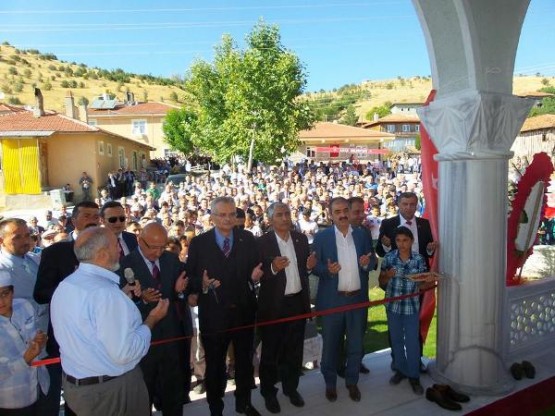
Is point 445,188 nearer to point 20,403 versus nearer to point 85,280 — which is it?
point 85,280

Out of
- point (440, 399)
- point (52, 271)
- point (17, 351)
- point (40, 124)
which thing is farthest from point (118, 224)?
point (40, 124)

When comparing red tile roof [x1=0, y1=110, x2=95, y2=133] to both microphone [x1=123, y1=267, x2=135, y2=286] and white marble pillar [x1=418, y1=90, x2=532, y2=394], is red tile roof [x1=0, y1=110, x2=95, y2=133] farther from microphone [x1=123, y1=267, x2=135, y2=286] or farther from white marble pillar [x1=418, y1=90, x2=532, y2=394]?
white marble pillar [x1=418, y1=90, x2=532, y2=394]

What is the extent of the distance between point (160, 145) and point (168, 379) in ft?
161

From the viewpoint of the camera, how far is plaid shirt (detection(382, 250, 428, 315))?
14.5ft

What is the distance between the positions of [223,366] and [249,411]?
0.47 meters

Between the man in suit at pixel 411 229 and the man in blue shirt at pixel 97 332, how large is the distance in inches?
119

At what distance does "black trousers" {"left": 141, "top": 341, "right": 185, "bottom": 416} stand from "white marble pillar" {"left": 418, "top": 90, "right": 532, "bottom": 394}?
2430 mm

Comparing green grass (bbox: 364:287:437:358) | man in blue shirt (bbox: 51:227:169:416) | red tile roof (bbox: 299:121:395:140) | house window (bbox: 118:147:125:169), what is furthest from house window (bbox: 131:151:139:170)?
man in blue shirt (bbox: 51:227:169:416)

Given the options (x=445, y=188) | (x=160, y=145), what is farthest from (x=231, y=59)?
(x=445, y=188)

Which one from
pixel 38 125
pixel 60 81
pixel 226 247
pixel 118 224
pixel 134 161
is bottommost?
pixel 226 247

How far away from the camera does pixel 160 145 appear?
50.7m

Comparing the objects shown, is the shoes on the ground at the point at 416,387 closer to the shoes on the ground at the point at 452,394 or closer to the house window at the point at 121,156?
the shoes on the ground at the point at 452,394

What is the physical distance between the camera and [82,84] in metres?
84.8

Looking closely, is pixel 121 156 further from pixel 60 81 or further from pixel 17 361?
pixel 60 81
